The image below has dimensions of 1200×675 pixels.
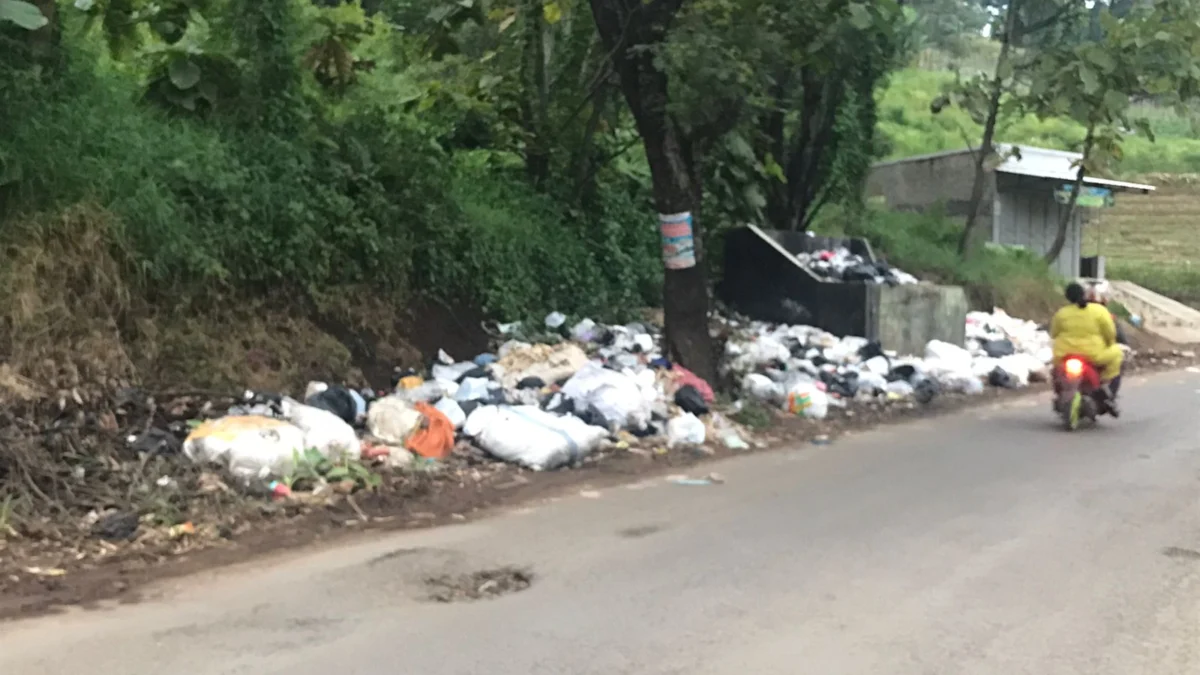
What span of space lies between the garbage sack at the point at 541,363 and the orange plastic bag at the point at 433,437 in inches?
62.1

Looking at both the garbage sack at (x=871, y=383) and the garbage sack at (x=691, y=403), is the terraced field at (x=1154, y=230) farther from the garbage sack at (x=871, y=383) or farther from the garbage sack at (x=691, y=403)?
the garbage sack at (x=691, y=403)

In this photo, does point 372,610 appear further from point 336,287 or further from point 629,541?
point 336,287

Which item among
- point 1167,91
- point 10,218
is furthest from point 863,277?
point 10,218

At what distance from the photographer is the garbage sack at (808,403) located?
10.8 metres

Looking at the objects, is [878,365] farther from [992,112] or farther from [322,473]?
[322,473]

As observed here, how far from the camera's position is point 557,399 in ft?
29.9

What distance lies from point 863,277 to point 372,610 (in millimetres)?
11806

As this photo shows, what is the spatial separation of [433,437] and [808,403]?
14.5 feet

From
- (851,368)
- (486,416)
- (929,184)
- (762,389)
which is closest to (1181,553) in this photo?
(486,416)

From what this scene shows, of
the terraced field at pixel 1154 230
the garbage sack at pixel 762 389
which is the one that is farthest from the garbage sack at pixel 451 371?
the terraced field at pixel 1154 230

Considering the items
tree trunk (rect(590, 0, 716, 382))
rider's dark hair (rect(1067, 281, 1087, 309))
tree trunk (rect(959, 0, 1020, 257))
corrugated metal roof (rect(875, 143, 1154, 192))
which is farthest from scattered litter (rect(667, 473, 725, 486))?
corrugated metal roof (rect(875, 143, 1154, 192))

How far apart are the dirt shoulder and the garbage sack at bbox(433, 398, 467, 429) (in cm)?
42

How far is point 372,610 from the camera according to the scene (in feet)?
15.9

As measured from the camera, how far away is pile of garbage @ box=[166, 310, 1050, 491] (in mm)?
7152
